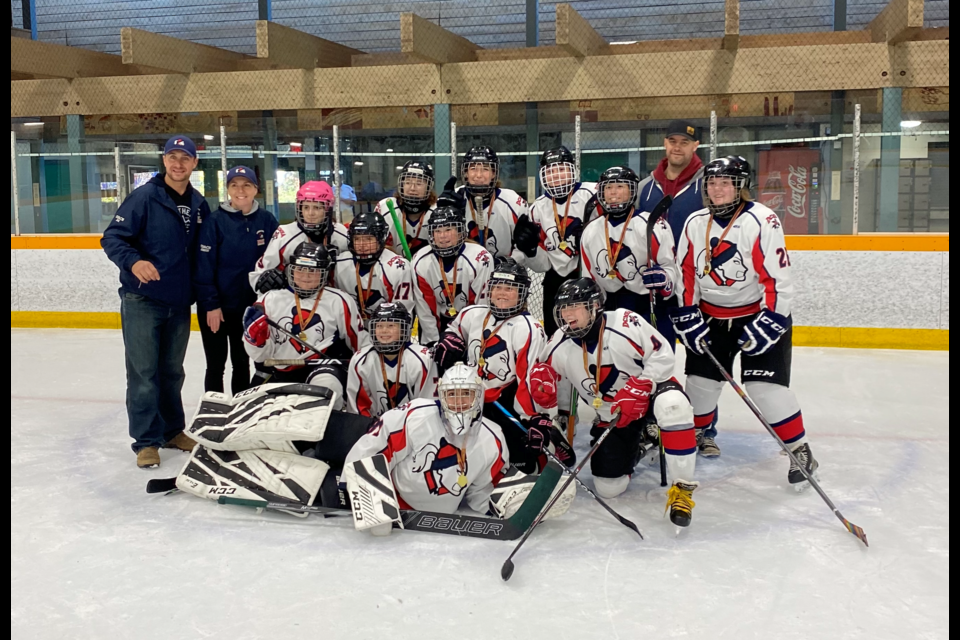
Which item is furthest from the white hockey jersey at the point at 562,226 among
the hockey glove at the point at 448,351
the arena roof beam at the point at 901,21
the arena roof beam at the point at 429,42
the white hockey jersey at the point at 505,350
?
the arena roof beam at the point at 901,21

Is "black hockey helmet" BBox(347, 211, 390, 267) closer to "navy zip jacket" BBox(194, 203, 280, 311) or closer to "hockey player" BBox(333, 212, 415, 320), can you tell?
"hockey player" BBox(333, 212, 415, 320)

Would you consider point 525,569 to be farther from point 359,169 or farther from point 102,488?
point 359,169

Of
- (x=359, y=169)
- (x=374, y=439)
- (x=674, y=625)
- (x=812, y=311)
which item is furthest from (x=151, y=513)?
(x=812, y=311)

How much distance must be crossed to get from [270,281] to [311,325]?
23 cm

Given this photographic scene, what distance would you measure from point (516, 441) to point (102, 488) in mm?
1437

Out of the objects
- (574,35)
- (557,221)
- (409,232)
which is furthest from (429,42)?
(557,221)

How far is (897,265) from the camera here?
5.30 metres

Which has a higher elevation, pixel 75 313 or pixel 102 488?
pixel 75 313

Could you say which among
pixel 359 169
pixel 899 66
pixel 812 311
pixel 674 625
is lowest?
pixel 674 625

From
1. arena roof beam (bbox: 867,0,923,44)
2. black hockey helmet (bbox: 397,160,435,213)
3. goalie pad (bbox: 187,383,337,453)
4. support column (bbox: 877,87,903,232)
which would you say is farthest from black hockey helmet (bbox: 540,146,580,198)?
arena roof beam (bbox: 867,0,923,44)

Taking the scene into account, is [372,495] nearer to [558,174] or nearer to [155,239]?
[155,239]

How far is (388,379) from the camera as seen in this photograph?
3.08 metres

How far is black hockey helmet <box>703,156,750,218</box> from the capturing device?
284cm

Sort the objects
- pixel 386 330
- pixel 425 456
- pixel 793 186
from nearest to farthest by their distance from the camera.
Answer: pixel 425 456
pixel 386 330
pixel 793 186
